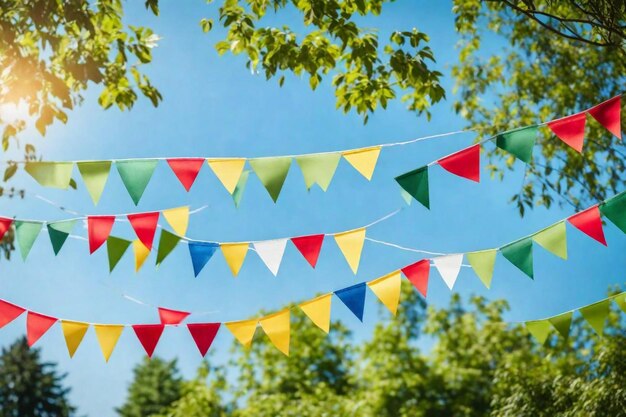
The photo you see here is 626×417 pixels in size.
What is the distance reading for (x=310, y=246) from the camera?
3.56m

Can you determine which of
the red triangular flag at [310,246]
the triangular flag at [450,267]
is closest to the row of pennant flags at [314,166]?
the red triangular flag at [310,246]

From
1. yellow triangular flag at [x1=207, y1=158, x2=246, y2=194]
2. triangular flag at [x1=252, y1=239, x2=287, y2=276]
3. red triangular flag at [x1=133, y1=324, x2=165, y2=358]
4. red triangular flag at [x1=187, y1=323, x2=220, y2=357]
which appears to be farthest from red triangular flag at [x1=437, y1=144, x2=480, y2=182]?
red triangular flag at [x1=133, y1=324, x2=165, y2=358]

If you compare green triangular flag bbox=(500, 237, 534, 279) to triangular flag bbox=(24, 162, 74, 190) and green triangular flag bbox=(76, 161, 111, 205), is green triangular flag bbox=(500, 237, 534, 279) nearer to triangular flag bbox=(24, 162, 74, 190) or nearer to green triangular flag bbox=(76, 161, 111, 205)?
green triangular flag bbox=(76, 161, 111, 205)

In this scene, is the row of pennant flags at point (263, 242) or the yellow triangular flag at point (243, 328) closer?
the row of pennant flags at point (263, 242)

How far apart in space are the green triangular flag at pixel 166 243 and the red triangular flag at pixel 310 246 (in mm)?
611

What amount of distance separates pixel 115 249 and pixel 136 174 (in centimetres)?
46

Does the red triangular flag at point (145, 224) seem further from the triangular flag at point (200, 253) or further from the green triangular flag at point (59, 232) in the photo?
the green triangular flag at point (59, 232)

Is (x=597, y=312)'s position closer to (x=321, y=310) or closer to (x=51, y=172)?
(x=321, y=310)

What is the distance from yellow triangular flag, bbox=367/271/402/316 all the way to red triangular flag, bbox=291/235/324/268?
0.32 m

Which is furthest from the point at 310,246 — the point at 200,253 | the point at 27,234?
the point at 27,234

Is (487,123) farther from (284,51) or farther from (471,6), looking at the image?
(284,51)

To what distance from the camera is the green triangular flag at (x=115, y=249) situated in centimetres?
347

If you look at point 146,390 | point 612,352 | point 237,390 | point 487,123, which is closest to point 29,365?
point 146,390

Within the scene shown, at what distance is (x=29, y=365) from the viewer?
2777cm
